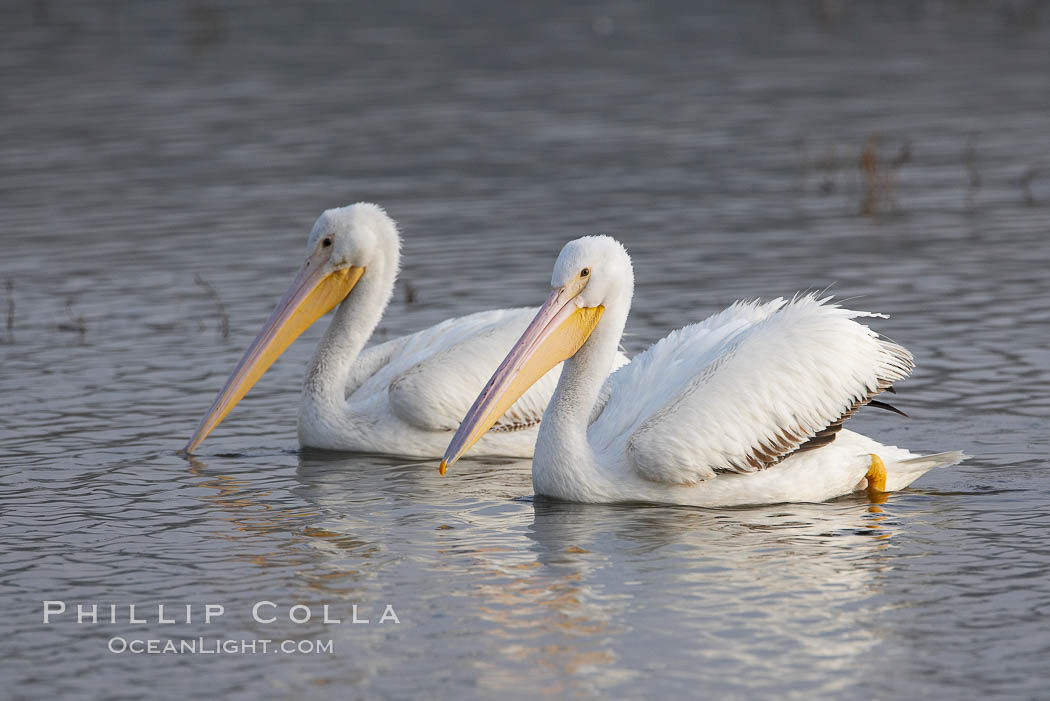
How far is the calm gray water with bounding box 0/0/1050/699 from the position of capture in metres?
5.29

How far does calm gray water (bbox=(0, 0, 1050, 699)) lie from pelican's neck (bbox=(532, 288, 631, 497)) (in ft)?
0.49

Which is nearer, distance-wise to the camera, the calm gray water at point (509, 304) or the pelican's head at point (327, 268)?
the calm gray water at point (509, 304)

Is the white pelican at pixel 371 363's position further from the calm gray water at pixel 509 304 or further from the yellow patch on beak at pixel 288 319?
the calm gray water at pixel 509 304

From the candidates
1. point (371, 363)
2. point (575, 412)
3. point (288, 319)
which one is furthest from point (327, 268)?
point (575, 412)

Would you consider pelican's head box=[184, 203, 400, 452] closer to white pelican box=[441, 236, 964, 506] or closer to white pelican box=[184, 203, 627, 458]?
white pelican box=[184, 203, 627, 458]

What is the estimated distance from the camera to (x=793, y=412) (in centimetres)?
656

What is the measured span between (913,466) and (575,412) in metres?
1.30

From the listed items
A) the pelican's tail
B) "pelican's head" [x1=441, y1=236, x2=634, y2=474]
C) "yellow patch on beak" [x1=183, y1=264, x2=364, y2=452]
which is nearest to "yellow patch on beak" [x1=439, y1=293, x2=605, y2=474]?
"pelican's head" [x1=441, y1=236, x2=634, y2=474]

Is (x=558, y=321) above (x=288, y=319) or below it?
above

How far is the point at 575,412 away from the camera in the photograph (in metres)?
6.70

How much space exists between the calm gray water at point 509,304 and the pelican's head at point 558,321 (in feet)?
1.33

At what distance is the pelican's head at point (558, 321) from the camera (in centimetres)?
659

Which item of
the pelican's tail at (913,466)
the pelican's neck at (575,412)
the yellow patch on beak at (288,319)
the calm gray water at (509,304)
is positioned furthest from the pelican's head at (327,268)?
the pelican's tail at (913,466)

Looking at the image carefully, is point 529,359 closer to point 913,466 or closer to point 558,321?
point 558,321
